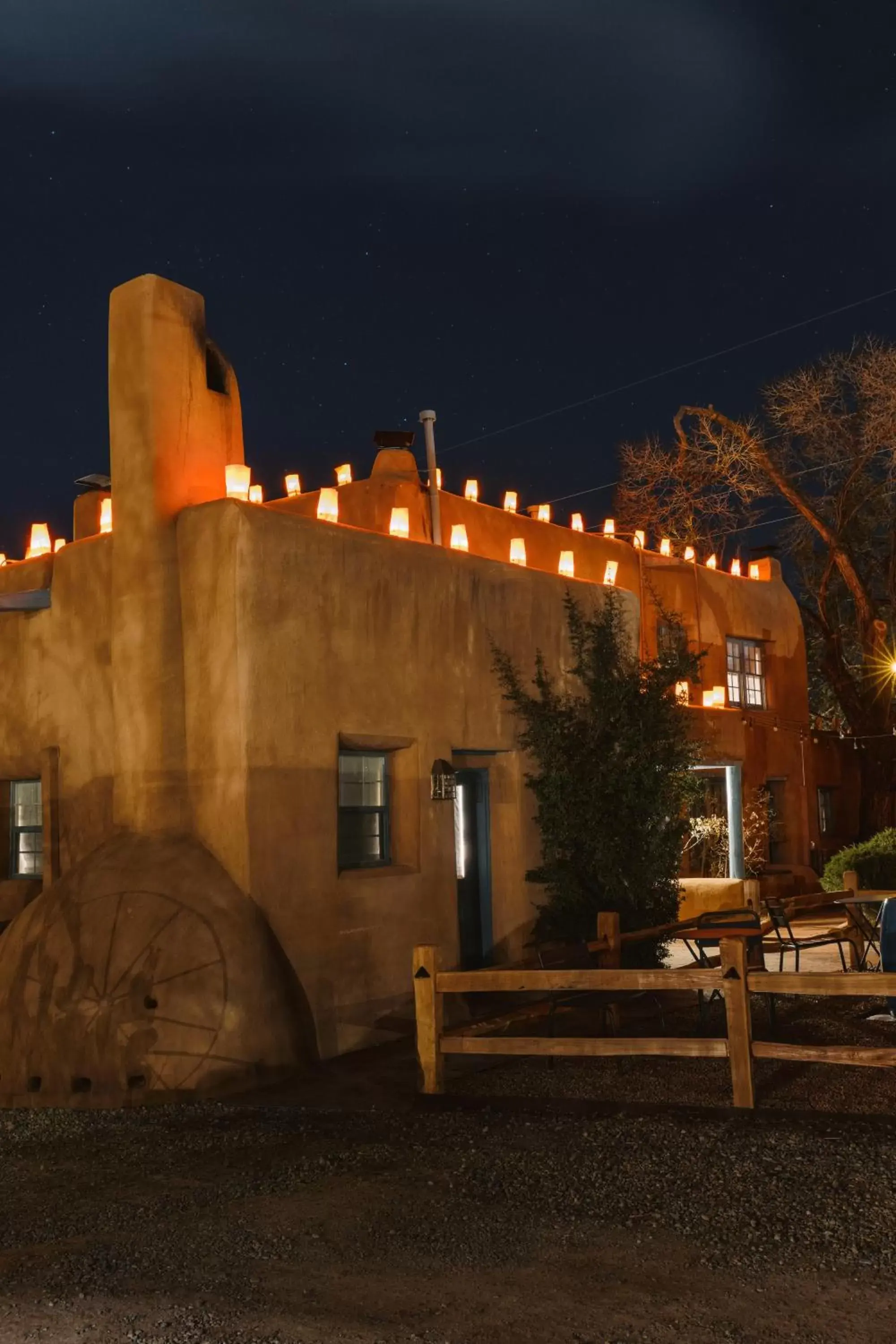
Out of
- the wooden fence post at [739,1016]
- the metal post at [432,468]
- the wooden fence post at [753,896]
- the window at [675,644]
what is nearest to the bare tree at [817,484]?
the window at [675,644]

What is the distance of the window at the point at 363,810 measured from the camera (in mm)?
10344

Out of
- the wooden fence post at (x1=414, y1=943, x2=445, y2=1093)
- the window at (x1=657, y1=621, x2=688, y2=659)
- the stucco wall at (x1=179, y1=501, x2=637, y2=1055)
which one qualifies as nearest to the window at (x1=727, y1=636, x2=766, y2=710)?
the window at (x1=657, y1=621, x2=688, y2=659)

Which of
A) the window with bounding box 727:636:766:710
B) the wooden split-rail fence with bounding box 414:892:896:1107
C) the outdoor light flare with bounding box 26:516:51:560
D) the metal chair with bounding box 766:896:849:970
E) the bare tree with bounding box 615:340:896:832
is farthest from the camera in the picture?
the bare tree with bounding box 615:340:896:832

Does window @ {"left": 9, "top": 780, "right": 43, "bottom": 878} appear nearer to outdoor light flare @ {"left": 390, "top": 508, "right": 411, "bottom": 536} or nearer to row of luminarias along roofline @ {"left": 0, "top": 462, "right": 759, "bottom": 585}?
row of luminarias along roofline @ {"left": 0, "top": 462, "right": 759, "bottom": 585}

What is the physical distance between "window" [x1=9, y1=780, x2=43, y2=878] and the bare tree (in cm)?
1318

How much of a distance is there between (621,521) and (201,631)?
561 inches

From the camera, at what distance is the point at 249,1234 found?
5.43 m

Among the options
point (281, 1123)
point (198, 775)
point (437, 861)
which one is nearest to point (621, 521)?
point (437, 861)

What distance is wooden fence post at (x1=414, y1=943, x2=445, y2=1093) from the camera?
794 cm

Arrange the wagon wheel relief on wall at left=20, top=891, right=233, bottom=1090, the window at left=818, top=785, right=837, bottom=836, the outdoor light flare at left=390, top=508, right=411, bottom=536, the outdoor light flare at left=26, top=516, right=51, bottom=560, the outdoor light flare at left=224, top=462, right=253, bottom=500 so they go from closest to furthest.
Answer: the wagon wheel relief on wall at left=20, top=891, right=233, bottom=1090 → the outdoor light flare at left=224, top=462, right=253, bottom=500 → the outdoor light flare at left=390, top=508, right=411, bottom=536 → the outdoor light flare at left=26, top=516, right=51, bottom=560 → the window at left=818, top=785, right=837, bottom=836

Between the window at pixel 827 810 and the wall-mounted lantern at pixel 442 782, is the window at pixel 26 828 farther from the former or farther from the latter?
the window at pixel 827 810

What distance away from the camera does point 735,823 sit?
805 inches

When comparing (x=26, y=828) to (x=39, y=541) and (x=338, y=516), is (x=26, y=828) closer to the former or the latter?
(x=39, y=541)

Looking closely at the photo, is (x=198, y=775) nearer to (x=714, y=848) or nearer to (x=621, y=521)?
(x=714, y=848)
